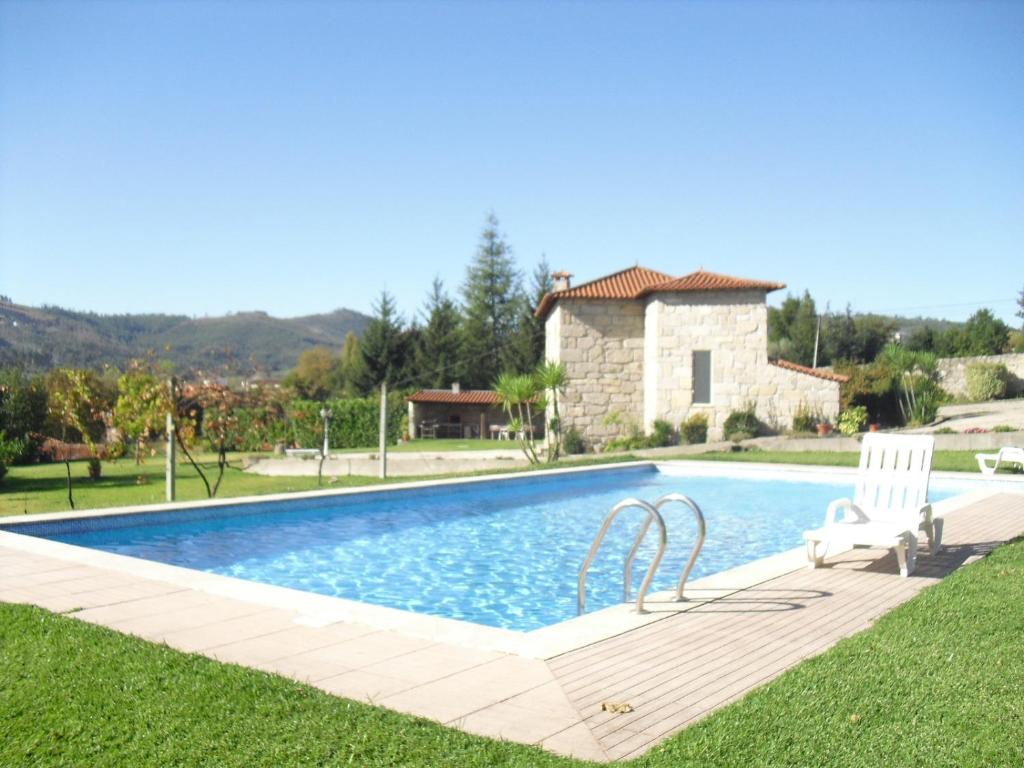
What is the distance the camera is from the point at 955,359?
Result: 30.8 m

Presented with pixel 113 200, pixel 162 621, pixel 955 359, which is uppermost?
pixel 113 200

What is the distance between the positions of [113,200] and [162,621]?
23.5 m

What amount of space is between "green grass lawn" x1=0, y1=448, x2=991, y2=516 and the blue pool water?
7.21ft

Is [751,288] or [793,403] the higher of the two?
[751,288]

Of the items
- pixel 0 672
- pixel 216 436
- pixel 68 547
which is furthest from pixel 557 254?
pixel 0 672

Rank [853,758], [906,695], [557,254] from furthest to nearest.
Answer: [557,254], [906,695], [853,758]

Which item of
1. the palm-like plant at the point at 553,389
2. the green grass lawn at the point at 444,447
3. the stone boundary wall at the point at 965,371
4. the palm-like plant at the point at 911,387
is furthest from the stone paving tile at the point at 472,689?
the stone boundary wall at the point at 965,371

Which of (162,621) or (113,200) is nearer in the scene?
(162,621)

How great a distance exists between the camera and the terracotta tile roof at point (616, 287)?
25.0 meters

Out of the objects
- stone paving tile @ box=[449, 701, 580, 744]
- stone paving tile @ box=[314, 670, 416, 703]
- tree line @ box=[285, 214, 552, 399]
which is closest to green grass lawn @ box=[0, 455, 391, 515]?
stone paving tile @ box=[314, 670, 416, 703]

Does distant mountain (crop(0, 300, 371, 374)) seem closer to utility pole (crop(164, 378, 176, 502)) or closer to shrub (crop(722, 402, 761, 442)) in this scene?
utility pole (crop(164, 378, 176, 502))

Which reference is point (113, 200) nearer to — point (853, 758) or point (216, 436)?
point (216, 436)

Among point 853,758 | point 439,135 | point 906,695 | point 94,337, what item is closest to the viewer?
point 853,758

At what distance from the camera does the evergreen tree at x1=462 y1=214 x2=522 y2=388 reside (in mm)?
49312
